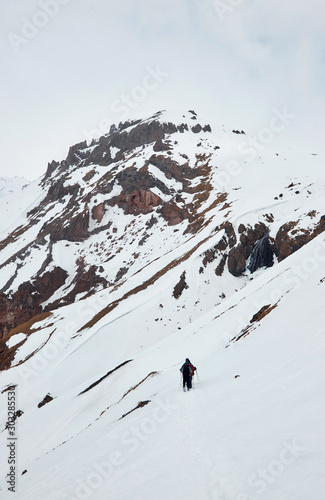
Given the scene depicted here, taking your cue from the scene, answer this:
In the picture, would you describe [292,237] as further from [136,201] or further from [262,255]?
[136,201]

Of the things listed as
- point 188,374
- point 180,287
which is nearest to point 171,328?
point 180,287

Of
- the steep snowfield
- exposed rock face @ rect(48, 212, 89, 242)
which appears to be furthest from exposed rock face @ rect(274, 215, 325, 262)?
exposed rock face @ rect(48, 212, 89, 242)

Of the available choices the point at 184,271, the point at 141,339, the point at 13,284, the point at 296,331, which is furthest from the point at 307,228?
the point at 13,284

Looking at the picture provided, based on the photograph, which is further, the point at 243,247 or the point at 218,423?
the point at 243,247

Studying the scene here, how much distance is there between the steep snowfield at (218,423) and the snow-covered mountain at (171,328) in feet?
0.18

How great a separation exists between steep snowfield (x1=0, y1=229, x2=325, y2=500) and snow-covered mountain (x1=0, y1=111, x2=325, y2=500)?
5 cm

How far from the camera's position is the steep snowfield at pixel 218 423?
5285 millimetres

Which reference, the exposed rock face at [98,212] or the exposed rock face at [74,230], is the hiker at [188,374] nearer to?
the exposed rock face at [74,230]

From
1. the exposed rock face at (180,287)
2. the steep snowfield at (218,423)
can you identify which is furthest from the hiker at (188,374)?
the exposed rock face at (180,287)

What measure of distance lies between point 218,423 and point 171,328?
29.7 m

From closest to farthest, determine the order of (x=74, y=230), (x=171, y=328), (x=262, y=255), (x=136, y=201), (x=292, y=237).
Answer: (x=171, y=328) → (x=292, y=237) → (x=262, y=255) → (x=74, y=230) → (x=136, y=201)

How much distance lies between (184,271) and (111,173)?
7068cm

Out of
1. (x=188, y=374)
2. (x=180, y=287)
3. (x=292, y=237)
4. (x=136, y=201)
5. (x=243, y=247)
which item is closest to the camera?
(x=188, y=374)

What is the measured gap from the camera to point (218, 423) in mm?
7832
